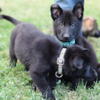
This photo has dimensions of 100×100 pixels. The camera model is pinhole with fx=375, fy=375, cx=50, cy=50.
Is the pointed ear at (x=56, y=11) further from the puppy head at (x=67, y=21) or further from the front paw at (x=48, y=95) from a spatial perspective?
the front paw at (x=48, y=95)

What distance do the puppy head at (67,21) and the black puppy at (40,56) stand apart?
0.21 meters

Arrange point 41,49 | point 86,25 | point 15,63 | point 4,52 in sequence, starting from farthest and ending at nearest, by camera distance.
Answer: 1. point 86,25
2. point 4,52
3. point 15,63
4. point 41,49

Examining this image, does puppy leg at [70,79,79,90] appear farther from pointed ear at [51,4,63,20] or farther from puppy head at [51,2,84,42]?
pointed ear at [51,4,63,20]

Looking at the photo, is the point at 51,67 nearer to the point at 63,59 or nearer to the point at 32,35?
the point at 63,59

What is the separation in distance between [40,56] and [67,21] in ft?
2.65

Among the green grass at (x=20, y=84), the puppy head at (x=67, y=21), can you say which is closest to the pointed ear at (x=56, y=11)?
the puppy head at (x=67, y=21)

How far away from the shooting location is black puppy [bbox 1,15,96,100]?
4989 millimetres

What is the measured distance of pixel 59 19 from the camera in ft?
18.9

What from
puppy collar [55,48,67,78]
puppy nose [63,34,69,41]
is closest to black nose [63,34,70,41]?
puppy nose [63,34,69,41]

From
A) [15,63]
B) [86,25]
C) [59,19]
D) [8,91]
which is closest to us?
[8,91]

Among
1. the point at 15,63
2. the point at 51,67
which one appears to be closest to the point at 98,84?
the point at 51,67

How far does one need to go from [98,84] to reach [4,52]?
7.57 feet

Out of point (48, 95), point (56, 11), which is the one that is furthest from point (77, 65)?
point (56, 11)

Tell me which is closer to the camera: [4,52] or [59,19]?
[59,19]
